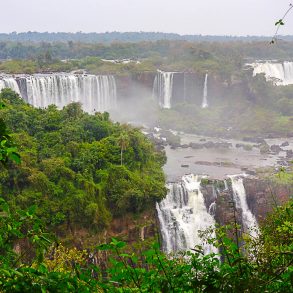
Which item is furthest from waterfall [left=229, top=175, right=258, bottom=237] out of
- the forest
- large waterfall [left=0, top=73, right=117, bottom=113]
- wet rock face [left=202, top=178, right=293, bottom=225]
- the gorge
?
large waterfall [left=0, top=73, right=117, bottom=113]

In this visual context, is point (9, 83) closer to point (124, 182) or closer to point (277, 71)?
point (124, 182)

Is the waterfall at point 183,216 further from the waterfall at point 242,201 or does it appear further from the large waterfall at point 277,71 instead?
the large waterfall at point 277,71

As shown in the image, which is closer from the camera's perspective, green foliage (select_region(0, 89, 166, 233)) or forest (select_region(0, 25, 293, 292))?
forest (select_region(0, 25, 293, 292))

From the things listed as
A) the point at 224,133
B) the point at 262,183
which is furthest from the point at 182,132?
the point at 262,183

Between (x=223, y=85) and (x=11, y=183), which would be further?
(x=223, y=85)

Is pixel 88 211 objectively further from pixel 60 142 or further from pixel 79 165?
pixel 60 142

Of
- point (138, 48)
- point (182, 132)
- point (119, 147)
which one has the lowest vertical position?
point (182, 132)

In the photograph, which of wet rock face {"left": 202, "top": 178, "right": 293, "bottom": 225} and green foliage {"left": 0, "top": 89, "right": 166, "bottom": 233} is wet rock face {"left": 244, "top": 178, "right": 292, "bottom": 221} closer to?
wet rock face {"left": 202, "top": 178, "right": 293, "bottom": 225}
